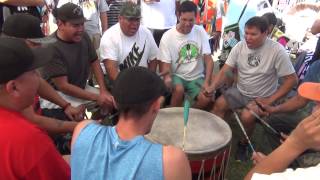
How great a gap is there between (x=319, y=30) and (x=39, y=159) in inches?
159

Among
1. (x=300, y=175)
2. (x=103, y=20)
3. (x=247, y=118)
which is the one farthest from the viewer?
(x=103, y=20)

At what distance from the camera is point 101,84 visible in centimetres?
407

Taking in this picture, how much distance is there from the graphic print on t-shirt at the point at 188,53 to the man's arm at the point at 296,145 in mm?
2788

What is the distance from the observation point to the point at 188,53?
14.8ft

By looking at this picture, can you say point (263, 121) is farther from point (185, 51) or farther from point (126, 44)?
point (126, 44)

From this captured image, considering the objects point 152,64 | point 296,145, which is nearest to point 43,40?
point 152,64

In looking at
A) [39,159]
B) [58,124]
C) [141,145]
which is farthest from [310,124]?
[58,124]

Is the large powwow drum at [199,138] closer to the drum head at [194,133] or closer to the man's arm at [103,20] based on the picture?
the drum head at [194,133]

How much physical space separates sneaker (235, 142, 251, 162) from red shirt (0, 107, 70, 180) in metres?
2.40

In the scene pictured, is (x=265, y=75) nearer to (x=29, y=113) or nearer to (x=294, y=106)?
(x=294, y=106)

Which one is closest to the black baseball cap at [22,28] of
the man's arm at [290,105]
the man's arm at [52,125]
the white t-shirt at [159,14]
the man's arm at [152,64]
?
the man's arm at [52,125]

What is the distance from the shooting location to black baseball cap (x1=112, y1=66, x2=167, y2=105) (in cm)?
177

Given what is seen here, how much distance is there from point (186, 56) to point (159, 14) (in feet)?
4.16

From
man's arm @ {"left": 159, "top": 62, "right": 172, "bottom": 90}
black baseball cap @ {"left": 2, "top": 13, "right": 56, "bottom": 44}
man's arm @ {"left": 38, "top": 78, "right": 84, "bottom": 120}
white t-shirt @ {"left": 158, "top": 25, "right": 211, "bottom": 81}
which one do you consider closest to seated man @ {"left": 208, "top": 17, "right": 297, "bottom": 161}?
white t-shirt @ {"left": 158, "top": 25, "right": 211, "bottom": 81}
